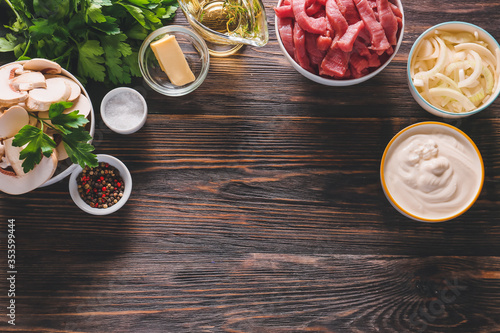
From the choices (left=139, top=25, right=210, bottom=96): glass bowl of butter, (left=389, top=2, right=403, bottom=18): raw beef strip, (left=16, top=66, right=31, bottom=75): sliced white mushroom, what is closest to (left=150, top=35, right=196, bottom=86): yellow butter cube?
(left=139, top=25, right=210, bottom=96): glass bowl of butter

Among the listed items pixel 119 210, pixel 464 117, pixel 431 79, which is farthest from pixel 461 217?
pixel 119 210

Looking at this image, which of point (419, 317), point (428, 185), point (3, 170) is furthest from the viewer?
point (419, 317)

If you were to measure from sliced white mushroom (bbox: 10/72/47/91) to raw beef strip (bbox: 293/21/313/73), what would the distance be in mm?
824

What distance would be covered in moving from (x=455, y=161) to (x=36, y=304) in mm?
1613

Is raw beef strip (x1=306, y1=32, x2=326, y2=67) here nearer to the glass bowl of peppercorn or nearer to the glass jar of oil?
the glass jar of oil

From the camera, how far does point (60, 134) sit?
1.30 m

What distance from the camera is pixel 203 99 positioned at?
1.56 meters

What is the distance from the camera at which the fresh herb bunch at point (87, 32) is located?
4.30ft

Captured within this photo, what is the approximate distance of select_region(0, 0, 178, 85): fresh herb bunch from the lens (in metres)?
1.31

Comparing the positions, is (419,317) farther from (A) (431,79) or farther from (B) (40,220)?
(B) (40,220)

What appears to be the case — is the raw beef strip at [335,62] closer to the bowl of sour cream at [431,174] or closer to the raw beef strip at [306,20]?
the raw beef strip at [306,20]

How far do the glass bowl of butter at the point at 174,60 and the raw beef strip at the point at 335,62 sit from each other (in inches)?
17.4

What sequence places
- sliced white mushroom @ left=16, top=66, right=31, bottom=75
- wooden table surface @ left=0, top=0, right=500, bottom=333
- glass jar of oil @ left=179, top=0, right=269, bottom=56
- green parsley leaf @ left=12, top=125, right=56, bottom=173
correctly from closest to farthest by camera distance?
green parsley leaf @ left=12, top=125, right=56, bottom=173
sliced white mushroom @ left=16, top=66, right=31, bottom=75
glass jar of oil @ left=179, top=0, right=269, bottom=56
wooden table surface @ left=0, top=0, right=500, bottom=333

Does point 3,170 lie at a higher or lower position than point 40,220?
higher
